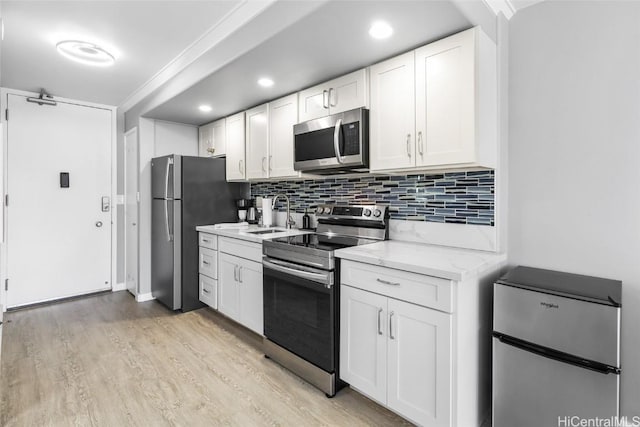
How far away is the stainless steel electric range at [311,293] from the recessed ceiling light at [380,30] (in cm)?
114

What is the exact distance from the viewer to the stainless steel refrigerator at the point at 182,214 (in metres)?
3.46

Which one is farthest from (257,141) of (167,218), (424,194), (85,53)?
(424,194)

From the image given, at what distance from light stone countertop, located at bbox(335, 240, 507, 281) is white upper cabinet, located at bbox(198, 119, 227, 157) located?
2.38 meters

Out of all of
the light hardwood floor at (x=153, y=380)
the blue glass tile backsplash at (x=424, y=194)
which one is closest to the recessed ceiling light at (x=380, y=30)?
the blue glass tile backsplash at (x=424, y=194)

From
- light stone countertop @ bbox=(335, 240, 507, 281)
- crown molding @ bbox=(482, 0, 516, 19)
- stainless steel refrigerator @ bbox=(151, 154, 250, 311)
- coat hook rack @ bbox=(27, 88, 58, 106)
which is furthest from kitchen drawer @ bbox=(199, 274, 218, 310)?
crown molding @ bbox=(482, 0, 516, 19)

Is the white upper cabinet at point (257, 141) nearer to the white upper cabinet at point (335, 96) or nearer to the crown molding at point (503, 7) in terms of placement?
the white upper cabinet at point (335, 96)

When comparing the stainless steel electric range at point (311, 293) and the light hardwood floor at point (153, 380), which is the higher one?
the stainless steel electric range at point (311, 293)

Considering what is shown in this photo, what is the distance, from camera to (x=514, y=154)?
2012 millimetres

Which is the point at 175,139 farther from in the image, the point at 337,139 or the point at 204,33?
the point at 337,139

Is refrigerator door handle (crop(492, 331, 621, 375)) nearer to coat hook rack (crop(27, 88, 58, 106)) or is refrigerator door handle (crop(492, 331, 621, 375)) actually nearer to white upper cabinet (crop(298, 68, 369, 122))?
white upper cabinet (crop(298, 68, 369, 122))

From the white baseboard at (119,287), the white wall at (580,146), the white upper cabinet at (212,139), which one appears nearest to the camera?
the white wall at (580,146)

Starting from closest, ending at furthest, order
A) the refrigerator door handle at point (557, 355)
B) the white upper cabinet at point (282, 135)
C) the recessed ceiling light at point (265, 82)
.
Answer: the refrigerator door handle at point (557, 355)
the recessed ceiling light at point (265, 82)
the white upper cabinet at point (282, 135)

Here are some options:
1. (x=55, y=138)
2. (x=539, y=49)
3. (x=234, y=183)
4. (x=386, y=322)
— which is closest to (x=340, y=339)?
(x=386, y=322)

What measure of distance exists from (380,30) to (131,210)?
3.67 m
